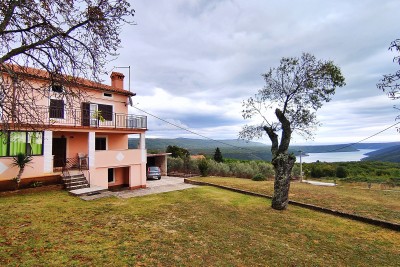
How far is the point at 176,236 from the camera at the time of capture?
718cm

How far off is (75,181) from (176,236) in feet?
31.1

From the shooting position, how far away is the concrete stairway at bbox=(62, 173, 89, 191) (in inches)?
522

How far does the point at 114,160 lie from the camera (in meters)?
16.1

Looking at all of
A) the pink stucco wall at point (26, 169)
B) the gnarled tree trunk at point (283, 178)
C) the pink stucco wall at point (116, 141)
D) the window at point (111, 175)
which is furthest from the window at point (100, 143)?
the gnarled tree trunk at point (283, 178)

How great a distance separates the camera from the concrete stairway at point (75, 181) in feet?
43.5

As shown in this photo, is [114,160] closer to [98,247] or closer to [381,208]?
[98,247]

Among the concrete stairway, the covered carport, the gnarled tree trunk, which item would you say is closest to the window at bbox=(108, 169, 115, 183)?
the concrete stairway

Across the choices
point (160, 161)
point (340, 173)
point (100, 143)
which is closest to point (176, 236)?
point (100, 143)

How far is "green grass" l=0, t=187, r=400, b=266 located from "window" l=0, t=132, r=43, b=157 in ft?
9.01

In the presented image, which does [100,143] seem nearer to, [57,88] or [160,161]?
[160,161]

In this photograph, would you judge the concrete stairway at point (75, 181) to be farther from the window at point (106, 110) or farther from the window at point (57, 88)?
the window at point (57, 88)

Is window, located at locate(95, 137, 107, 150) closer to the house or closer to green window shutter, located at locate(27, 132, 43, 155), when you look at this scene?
the house

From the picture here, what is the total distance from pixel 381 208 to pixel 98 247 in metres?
13.7

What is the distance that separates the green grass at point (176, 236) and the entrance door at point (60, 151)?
4.68 m
